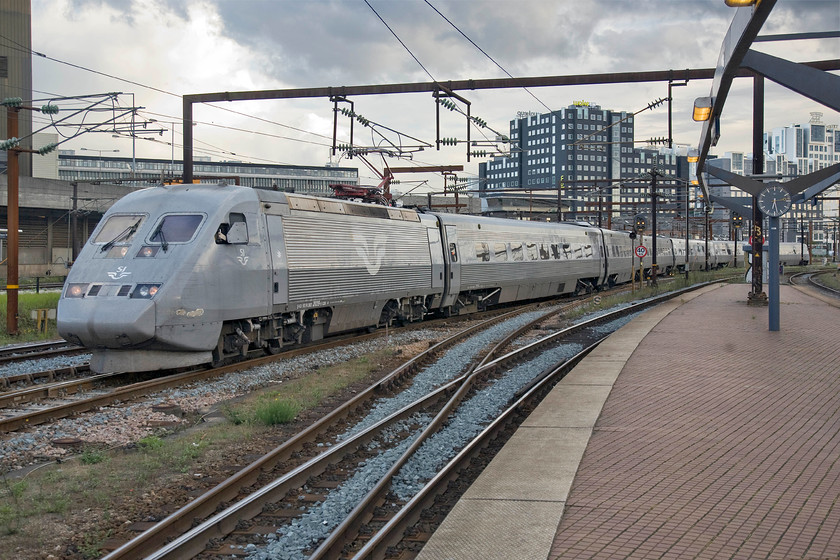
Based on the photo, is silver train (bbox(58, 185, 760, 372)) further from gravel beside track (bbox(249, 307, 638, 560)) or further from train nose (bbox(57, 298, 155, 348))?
gravel beside track (bbox(249, 307, 638, 560))

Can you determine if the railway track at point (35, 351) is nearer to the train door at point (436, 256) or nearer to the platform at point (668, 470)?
the train door at point (436, 256)

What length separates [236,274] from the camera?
44.7ft

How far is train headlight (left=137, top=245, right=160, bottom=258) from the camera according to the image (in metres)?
13.0

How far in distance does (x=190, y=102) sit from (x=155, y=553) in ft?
53.0

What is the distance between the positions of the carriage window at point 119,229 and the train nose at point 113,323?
4.66 feet

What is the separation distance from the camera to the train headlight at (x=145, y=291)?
12.3 meters

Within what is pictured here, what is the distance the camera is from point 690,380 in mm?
11961

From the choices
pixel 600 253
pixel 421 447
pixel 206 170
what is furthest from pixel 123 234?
pixel 206 170

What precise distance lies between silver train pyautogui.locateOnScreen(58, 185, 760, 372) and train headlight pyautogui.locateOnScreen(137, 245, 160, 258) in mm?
20

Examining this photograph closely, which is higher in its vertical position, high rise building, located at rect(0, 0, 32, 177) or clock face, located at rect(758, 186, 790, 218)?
high rise building, located at rect(0, 0, 32, 177)

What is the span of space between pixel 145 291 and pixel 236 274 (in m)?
1.69

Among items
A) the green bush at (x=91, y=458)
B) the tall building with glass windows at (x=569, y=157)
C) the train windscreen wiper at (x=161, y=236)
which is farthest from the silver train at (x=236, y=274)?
the tall building with glass windows at (x=569, y=157)

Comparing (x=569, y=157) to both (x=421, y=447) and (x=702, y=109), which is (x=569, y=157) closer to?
(x=702, y=109)

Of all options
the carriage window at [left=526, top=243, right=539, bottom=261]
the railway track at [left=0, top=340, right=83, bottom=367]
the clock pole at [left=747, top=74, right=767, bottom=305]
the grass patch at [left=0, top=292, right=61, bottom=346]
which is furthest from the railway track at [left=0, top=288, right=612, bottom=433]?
the clock pole at [left=747, top=74, right=767, bottom=305]
